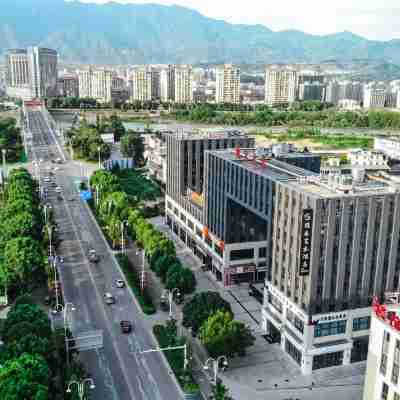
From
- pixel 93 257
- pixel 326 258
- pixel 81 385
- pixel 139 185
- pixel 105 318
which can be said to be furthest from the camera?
pixel 139 185

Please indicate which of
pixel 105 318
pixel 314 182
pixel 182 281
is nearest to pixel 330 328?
pixel 314 182

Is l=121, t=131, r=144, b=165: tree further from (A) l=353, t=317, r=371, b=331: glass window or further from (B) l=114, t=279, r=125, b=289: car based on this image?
(A) l=353, t=317, r=371, b=331: glass window

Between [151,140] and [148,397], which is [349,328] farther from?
[151,140]

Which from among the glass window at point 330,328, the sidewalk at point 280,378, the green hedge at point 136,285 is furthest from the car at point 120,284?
the glass window at point 330,328

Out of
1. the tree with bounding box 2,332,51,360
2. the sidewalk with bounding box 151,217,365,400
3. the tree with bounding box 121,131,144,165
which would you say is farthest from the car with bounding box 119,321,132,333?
the tree with bounding box 121,131,144,165

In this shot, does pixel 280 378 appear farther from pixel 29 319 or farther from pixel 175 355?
pixel 29 319

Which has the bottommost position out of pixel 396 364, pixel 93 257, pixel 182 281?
pixel 93 257
